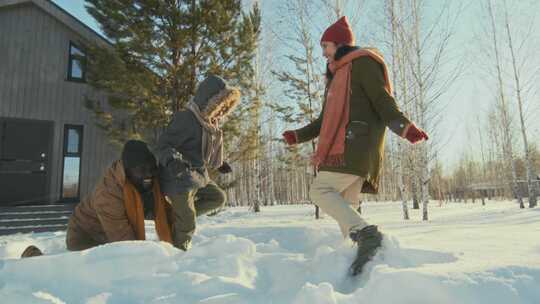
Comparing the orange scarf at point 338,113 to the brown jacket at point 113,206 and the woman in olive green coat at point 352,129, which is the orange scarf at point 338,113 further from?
the brown jacket at point 113,206

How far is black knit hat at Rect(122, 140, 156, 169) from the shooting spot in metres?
2.65

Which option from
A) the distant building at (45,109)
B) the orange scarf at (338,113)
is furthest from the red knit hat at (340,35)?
the distant building at (45,109)

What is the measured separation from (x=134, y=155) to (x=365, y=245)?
1.84 m

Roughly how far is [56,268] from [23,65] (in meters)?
9.16

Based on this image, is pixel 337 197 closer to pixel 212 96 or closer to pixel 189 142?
pixel 189 142

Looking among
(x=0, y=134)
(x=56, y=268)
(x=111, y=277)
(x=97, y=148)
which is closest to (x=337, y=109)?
(x=111, y=277)

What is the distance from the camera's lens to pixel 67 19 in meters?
9.09

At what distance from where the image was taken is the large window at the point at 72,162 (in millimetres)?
8922

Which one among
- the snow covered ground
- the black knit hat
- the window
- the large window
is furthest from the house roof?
the snow covered ground

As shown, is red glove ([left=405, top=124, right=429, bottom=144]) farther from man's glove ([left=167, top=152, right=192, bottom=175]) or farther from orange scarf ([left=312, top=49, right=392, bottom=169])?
man's glove ([left=167, top=152, right=192, bottom=175])

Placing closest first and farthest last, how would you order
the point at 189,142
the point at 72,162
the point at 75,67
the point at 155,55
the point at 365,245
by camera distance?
1. the point at 365,245
2. the point at 189,142
3. the point at 155,55
4. the point at 72,162
5. the point at 75,67

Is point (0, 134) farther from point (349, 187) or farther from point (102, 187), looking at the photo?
point (349, 187)

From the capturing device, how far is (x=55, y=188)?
868 cm

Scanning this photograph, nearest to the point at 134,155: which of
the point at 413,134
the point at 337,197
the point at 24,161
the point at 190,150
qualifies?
the point at 190,150
